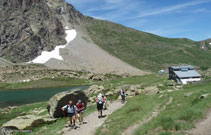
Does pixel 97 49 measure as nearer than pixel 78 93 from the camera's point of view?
No

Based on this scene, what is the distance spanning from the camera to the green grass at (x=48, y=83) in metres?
97.1

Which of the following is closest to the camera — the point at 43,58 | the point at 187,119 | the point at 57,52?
the point at 187,119

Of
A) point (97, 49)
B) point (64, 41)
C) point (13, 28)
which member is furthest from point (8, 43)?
point (97, 49)

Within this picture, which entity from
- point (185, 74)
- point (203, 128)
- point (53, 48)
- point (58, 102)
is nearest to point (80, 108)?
point (58, 102)

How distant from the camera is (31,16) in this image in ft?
566

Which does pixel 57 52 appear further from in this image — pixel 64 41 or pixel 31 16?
pixel 31 16

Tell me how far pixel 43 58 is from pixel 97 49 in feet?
165

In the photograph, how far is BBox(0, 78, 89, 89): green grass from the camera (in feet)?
319

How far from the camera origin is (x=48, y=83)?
102562 mm

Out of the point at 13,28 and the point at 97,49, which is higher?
the point at 13,28

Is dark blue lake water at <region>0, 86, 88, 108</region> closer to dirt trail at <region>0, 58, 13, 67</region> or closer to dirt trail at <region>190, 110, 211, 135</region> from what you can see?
dirt trail at <region>190, 110, 211, 135</region>

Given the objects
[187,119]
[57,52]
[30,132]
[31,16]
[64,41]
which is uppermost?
[31,16]

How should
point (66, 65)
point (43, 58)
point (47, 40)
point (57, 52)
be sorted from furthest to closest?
point (47, 40)
point (57, 52)
point (43, 58)
point (66, 65)

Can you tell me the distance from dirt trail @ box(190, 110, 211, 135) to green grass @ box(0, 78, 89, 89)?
297ft
